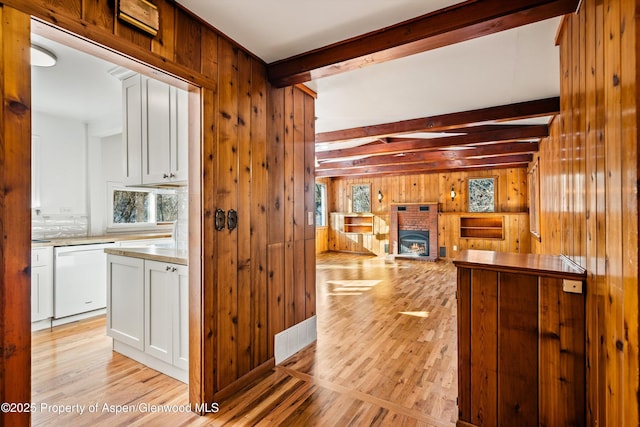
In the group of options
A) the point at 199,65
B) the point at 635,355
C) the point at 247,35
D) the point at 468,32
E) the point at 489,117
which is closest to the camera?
the point at 635,355

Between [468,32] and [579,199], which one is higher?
[468,32]

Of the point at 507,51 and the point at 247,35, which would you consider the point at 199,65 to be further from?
the point at 507,51

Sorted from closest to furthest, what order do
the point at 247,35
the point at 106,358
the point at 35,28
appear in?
the point at 35,28, the point at 247,35, the point at 106,358

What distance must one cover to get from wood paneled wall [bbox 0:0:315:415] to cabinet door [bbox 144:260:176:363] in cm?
45

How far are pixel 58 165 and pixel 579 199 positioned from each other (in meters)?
5.49

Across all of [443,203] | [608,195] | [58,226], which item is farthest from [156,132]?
[443,203]

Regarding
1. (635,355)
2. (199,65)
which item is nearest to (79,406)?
(199,65)

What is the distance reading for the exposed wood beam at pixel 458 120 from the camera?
3271mm

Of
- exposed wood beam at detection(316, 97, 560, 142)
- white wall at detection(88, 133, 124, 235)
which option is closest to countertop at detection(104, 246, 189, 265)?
white wall at detection(88, 133, 124, 235)

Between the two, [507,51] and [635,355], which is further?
[507,51]

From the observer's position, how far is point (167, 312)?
239cm

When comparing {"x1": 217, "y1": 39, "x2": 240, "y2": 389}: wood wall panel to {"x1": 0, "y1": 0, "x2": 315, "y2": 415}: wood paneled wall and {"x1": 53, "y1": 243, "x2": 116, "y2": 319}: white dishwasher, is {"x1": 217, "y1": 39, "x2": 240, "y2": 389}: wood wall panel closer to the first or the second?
{"x1": 0, "y1": 0, "x2": 315, "y2": 415}: wood paneled wall

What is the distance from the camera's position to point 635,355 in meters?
0.98

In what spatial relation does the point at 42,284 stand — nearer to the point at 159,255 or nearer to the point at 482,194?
the point at 159,255
